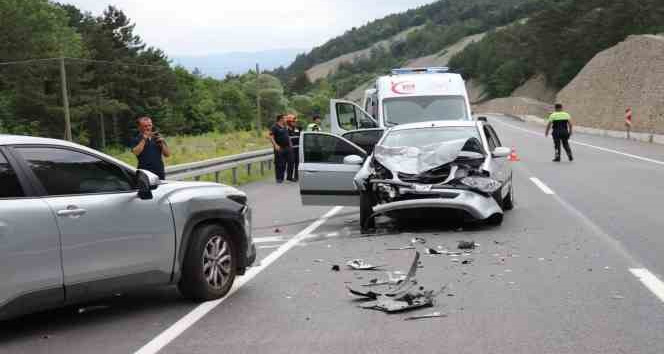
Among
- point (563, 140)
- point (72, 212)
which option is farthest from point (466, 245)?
point (563, 140)

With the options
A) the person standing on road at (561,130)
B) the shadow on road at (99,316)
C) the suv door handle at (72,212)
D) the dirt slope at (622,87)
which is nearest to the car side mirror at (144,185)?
the suv door handle at (72,212)

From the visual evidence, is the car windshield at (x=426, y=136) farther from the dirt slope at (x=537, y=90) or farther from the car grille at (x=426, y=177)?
the dirt slope at (x=537, y=90)

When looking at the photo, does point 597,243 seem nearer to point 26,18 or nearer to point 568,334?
point 568,334

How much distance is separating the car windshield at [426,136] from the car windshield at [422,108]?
25.0 feet

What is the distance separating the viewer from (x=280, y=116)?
71.2ft

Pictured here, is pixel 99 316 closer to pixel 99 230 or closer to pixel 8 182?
pixel 99 230

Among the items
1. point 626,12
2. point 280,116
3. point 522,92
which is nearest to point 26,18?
point 280,116

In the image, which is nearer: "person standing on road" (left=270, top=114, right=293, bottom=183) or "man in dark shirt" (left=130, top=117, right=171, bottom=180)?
"man in dark shirt" (left=130, top=117, right=171, bottom=180)

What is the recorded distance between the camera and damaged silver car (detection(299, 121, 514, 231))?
10959mm

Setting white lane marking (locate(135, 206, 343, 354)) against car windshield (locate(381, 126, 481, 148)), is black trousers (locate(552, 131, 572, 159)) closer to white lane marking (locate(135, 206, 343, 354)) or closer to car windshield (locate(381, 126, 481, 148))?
car windshield (locate(381, 126, 481, 148))

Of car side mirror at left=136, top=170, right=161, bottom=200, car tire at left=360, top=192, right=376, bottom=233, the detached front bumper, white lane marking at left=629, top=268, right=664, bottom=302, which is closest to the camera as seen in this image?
car side mirror at left=136, top=170, right=161, bottom=200

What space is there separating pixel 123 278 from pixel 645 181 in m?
14.0

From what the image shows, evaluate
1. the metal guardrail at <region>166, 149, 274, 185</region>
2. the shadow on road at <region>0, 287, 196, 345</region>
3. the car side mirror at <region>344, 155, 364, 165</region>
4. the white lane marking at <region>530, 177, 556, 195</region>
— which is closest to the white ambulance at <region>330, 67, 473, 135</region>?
the white lane marking at <region>530, 177, 556, 195</region>

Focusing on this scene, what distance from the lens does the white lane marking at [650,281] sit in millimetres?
6889
